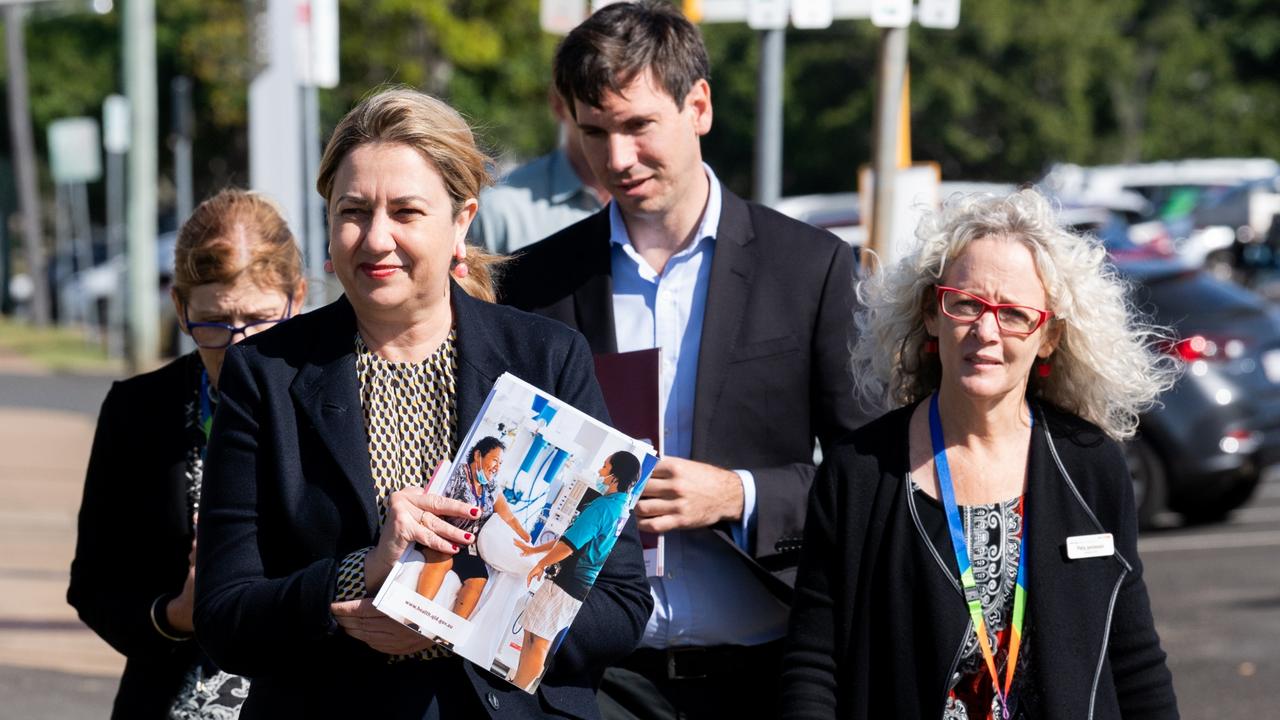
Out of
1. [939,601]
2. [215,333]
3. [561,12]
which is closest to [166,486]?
[215,333]

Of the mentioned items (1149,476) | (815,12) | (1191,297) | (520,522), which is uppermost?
(815,12)

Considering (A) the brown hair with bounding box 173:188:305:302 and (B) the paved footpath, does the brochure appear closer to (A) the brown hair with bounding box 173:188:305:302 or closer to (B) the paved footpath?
(A) the brown hair with bounding box 173:188:305:302

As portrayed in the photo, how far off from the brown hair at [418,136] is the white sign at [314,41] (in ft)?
16.8

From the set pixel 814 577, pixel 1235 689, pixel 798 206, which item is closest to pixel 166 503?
pixel 814 577

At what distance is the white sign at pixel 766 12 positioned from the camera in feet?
24.8

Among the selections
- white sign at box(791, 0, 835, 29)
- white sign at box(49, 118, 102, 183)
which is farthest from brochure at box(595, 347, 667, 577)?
white sign at box(49, 118, 102, 183)

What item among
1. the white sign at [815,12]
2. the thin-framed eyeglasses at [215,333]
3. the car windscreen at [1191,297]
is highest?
the white sign at [815,12]

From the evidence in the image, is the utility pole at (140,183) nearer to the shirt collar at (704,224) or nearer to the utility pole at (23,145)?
the utility pole at (23,145)

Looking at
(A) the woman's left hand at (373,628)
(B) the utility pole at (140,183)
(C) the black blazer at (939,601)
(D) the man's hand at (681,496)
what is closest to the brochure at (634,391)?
(D) the man's hand at (681,496)

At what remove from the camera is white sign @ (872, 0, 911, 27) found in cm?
718

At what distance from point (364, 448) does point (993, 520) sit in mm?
1102

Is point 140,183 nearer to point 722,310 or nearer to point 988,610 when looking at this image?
point 722,310

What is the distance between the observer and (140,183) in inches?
817

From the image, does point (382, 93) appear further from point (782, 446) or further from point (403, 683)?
point (782, 446)
